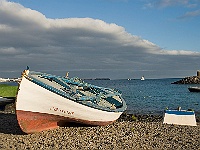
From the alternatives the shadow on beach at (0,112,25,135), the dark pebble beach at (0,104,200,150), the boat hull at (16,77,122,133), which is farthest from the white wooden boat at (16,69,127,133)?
the shadow on beach at (0,112,25,135)

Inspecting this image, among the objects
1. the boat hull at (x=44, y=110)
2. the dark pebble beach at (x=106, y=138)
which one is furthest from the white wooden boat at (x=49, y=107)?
the dark pebble beach at (x=106, y=138)

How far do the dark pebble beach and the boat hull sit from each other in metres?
0.59

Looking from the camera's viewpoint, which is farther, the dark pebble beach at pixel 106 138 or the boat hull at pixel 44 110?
the boat hull at pixel 44 110

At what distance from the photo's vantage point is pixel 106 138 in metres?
14.1

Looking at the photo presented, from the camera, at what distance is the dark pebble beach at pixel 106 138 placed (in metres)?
12.7

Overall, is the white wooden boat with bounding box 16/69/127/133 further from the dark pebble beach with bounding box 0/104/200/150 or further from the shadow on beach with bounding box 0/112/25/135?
the shadow on beach with bounding box 0/112/25/135

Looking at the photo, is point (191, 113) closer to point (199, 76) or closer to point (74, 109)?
point (74, 109)

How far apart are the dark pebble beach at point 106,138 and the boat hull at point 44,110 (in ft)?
1.93

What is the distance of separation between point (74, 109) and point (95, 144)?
2.58m

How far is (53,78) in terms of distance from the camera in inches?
690

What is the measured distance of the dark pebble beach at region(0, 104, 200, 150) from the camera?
41.5 ft

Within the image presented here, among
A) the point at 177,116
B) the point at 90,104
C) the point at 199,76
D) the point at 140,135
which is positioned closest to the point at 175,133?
the point at 140,135

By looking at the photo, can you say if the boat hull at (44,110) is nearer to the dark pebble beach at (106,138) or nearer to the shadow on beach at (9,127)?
the dark pebble beach at (106,138)

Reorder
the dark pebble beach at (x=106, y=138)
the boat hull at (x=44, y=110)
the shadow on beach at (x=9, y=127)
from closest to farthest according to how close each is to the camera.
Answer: the dark pebble beach at (x=106, y=138) → the boat hull at (x=44, y=110) → the shadow on beach at (x=9, y=127)
